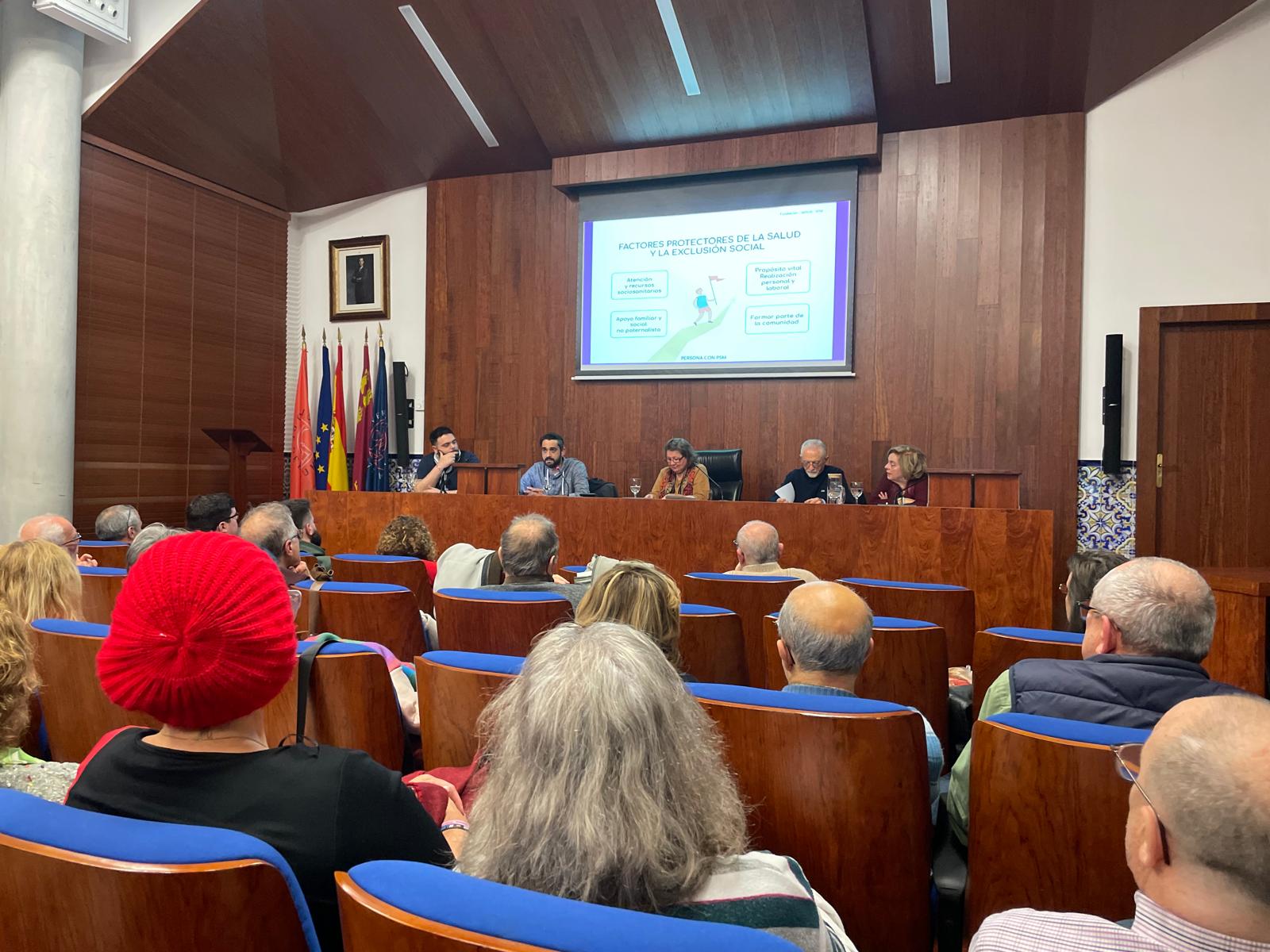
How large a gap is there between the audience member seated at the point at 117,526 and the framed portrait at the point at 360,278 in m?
4.15

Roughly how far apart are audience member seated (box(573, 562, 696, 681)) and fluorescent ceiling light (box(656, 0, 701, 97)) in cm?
532

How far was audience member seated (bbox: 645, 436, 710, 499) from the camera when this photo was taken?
5.96m

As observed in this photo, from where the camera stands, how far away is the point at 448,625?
258 centimetres

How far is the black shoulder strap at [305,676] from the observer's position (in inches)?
65.7

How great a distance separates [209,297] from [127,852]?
26.2 feet

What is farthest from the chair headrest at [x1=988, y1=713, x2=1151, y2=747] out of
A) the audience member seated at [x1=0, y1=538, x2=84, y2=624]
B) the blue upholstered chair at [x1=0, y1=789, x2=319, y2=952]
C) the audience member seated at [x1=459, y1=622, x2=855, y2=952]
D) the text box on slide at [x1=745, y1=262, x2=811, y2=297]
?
the text box on slide at [x1=745, y1=262, x2=811, y2=297]

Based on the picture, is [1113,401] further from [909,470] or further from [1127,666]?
[1127,666]

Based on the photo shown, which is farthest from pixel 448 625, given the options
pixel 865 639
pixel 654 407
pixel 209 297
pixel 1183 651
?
pixel 209 297

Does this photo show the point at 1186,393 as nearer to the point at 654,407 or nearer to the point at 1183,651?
the point at 654,407

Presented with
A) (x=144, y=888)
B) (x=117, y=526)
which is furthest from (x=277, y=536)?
(x=144, y=888)

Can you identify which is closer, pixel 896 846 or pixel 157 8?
pixel 896 846

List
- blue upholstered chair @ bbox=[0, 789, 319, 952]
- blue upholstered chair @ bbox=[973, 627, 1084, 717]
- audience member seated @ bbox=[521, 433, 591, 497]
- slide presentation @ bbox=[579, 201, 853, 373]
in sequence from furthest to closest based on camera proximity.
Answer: slide presentation @ bbox=[579, 201, 853, 373], audience member seated @ bbox=[521, 433, 591, 497], blue upholstered chair @ bbox=[973, 627, 1084, 717], blue upholstered chair @ bbox=[0, 789, 319, 952]

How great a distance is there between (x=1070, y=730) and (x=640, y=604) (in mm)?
821

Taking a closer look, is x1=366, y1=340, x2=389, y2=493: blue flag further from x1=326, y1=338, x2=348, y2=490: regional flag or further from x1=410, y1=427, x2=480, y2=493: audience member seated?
x1=410, y1=427, x2=480, y2=493: audience member seated
